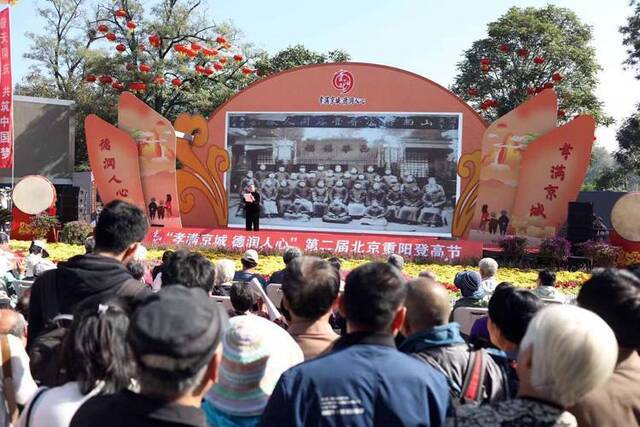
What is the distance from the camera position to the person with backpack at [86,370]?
1.62m

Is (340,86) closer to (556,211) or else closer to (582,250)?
(556,211)

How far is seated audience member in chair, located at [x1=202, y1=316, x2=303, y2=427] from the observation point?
184cm

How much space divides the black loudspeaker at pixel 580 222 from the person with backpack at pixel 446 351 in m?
9.44

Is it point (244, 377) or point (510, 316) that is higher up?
point (510, 316)

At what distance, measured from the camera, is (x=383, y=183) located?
44.8 ft

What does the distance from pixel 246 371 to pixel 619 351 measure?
1.06 metres

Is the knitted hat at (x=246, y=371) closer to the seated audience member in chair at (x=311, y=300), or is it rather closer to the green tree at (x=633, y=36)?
the seated audience member in chair at (x=311, y=300)

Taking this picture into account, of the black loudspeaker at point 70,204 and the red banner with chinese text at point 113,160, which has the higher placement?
the red banner with chinese text at point 113,160

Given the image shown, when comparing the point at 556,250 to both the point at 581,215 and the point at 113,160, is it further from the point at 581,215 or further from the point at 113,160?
the point at 113,160

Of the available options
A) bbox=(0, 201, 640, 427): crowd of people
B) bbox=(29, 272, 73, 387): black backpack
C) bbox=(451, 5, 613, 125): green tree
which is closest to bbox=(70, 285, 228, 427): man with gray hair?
bbox=(0, 201, 640, 427): crowd of people

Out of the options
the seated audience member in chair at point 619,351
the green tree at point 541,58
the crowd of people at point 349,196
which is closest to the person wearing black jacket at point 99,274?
the seated audience member in chair at point 619,351

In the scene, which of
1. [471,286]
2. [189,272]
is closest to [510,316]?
[189,272]

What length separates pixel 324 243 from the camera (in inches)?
457

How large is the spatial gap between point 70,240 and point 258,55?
13.6 m
